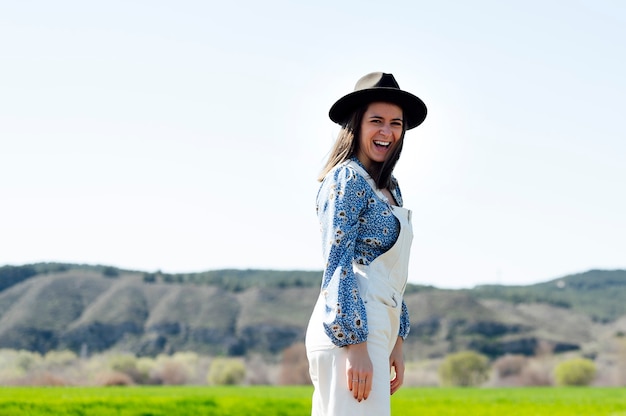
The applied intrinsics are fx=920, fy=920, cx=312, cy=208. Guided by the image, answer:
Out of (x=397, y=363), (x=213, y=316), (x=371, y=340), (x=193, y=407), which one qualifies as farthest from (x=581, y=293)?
(x=371, y=340)

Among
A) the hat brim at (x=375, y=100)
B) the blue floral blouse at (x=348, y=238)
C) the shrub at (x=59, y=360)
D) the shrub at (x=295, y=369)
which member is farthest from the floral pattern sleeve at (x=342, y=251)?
the shrub at (x=59, y=360)

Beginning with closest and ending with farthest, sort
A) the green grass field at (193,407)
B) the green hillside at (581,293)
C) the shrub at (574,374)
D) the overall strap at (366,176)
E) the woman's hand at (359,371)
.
→ the woman's hand at (359,371)
the overall strap at (366,176)
the green grass field at (193,407)
the shrub at (574,374)
the green hillside at (581,293)

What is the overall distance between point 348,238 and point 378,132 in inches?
20.3

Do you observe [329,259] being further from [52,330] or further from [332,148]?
[52,330]

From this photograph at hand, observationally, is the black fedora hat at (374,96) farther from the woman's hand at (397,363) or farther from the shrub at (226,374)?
the shrub at (226,374)

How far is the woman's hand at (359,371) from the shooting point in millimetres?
3479

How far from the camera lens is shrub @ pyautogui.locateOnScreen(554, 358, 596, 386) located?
41281 millimetres

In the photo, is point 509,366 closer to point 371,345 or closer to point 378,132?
point 378,132

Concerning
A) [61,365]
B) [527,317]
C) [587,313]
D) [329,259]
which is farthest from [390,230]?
[587,313]

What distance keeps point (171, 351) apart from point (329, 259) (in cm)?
5691

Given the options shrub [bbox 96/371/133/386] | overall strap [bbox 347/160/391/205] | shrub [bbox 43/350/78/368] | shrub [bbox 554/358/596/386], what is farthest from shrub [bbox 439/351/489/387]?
overall strap [bbox 347/160/391/205]

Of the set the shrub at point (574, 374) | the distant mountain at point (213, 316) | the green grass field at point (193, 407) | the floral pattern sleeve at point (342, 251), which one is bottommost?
the green grass field at point (193, 407)

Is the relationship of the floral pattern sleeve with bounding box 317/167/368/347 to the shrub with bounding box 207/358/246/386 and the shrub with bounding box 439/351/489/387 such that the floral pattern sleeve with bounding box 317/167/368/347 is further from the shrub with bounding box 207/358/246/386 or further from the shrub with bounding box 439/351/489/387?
the shrub with bounding box 439/351/489/387

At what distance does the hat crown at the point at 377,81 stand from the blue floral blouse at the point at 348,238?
327 millimetres
